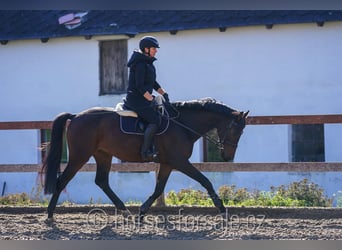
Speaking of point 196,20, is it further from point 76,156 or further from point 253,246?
point 253,246

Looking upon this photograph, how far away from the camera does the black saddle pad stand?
8.91 meters

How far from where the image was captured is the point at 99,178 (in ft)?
31.1

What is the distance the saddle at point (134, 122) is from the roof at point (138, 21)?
659cm

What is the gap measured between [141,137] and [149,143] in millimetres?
235

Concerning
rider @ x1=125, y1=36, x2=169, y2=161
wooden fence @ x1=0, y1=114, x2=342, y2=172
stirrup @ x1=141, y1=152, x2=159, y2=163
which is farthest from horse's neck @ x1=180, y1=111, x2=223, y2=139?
wooden fence @ x1=0, y1=114, x2=342, y2=172

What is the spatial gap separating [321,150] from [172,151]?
7746mm

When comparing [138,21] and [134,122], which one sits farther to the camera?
[138,21]

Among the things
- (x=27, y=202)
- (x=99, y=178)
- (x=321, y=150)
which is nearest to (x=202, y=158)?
(x=321, y=150)

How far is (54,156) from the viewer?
357 inches

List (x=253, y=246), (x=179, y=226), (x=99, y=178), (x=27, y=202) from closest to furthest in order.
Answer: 1. (x=253, y=246)
2. (x=179, y=226)
3. (x=99, y=178)
4. (x=27, y=202)

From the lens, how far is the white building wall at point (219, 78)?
15.5 m

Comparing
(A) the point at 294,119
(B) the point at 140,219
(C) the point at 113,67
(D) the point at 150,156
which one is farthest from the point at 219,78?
(B) the point at 140,219

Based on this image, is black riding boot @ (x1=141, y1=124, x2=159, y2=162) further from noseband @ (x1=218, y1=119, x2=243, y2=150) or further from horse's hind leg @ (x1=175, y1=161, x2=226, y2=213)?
noseband @ (x1=218, y1=119, x2=243, y2=150)

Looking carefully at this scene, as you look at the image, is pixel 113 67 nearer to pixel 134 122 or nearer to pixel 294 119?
pixel 294 119
